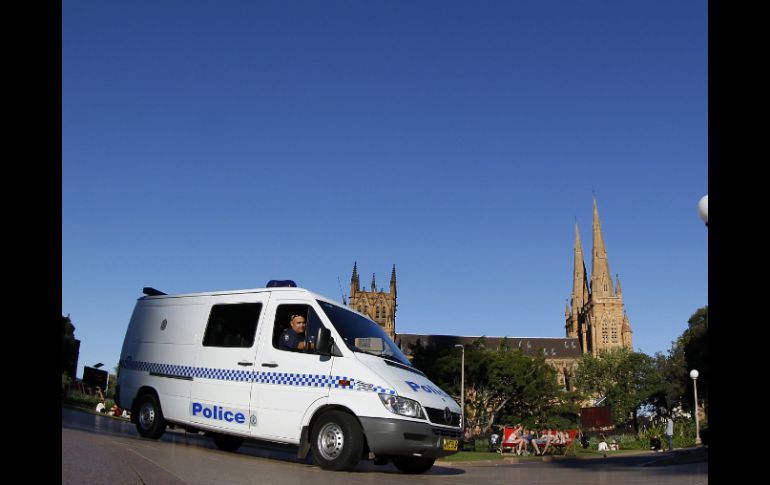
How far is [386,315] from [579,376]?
34.1 metres

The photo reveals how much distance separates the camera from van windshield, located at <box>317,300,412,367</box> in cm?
858

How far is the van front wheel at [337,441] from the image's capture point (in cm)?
769

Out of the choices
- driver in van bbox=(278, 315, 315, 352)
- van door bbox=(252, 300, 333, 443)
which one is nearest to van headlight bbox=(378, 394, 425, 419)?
van door bbox=(252, 300, 333, 443)

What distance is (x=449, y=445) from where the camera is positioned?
8.31 metres

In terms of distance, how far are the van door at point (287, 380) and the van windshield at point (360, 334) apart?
0.29 metres

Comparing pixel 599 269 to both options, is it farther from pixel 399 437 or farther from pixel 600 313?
pixel 399 437

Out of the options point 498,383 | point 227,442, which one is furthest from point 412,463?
point 498,383

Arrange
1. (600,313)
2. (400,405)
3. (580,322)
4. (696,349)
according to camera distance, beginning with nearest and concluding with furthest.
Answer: (400,405)
(696,349)
(600,313)
(580,322)

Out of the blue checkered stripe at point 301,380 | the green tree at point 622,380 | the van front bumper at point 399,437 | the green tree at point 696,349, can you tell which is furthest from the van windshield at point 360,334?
the green tree at point 622,380

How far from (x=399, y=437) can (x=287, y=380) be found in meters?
1.72

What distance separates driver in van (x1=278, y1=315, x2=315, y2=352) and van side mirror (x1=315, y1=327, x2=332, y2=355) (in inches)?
11.2
